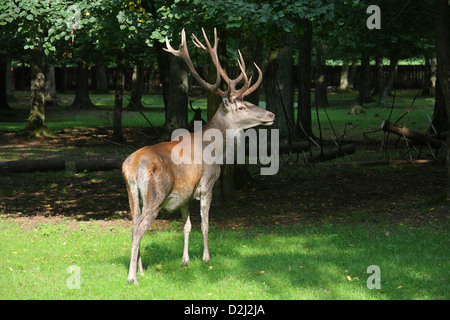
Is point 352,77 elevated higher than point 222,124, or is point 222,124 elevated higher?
point 352,77

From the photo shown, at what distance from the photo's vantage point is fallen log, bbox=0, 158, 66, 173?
1609cm

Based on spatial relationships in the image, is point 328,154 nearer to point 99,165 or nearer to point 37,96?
point 99,165

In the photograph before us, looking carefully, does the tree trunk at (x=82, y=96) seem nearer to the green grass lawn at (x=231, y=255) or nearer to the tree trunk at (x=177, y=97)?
the tree trunk at (x=177, y=97)

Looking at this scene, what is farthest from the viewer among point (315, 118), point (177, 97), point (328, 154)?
point (315, 118)

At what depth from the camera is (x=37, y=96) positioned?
25812 millimetres

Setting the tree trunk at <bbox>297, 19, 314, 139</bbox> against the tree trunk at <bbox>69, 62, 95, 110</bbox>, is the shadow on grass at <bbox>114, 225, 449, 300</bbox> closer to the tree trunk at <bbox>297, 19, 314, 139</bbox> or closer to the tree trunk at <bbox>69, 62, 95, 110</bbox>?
the tree trunk at <bbox>297, 19, 314, 139</bbox>

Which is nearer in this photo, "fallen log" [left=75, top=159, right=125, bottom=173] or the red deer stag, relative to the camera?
the red deer stag

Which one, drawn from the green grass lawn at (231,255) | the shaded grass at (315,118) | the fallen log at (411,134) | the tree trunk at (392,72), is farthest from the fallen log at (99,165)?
the tree trunk at (392,72)

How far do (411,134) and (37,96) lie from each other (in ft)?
54.0

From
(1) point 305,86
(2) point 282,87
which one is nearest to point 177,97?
(2) point 282,87

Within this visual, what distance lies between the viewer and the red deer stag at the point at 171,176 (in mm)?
7086

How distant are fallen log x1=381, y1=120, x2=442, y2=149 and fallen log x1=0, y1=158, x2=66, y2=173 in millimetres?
8480

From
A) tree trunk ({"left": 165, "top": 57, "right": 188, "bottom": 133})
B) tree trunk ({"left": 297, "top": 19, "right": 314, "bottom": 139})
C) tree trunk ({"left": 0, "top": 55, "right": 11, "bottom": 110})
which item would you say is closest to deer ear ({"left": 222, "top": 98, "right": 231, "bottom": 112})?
tree trunk ({"left": 165, "top": 57, "right": 188, "bottom": 133})

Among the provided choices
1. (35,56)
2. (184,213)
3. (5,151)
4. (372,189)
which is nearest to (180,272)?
(184,213)
